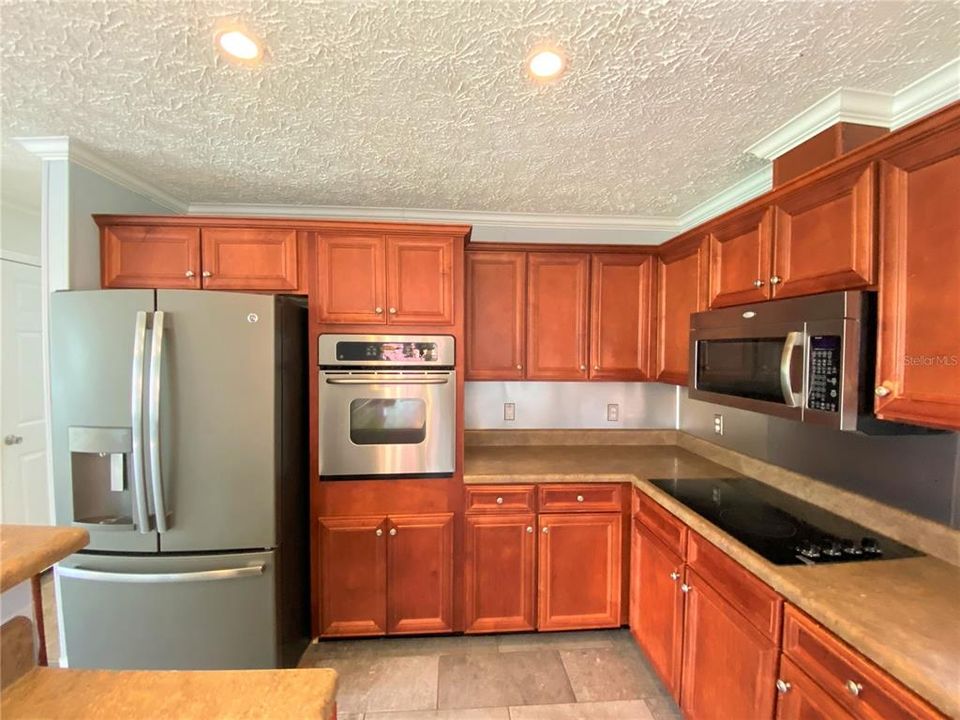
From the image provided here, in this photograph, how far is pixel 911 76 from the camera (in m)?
1.33

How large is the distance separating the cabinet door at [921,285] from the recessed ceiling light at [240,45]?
1858 mm

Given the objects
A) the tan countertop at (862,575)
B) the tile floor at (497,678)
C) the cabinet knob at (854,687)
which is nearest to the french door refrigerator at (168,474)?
the tile floor at (497,678)

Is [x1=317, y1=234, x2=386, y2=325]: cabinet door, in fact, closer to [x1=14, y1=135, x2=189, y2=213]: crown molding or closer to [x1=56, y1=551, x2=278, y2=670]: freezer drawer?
[x1=14, y1=135, x2=189, y2=213]: crown molding

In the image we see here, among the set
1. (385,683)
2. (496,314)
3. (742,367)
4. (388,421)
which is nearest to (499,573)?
(385,683)

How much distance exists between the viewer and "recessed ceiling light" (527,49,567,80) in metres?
1.22

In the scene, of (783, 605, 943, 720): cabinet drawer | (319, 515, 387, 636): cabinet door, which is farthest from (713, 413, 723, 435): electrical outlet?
(319, 515, 387, 636): cabinet door

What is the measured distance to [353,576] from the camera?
6.82 feet

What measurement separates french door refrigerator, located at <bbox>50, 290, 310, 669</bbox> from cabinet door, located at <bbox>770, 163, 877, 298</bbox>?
6.73ft

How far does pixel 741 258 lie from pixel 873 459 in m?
A: 0.90

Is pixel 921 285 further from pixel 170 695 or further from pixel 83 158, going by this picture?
pixel 83 158

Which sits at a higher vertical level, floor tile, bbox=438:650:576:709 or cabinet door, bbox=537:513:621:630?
cabinet door, bbox=537:513:621:630

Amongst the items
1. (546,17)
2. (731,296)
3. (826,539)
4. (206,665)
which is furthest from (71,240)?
(826,539)

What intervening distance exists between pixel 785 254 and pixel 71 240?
9.90ft

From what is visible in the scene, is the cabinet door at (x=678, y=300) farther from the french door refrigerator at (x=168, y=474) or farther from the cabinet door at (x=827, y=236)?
the french door refrigerator at (x=168, y=474)
